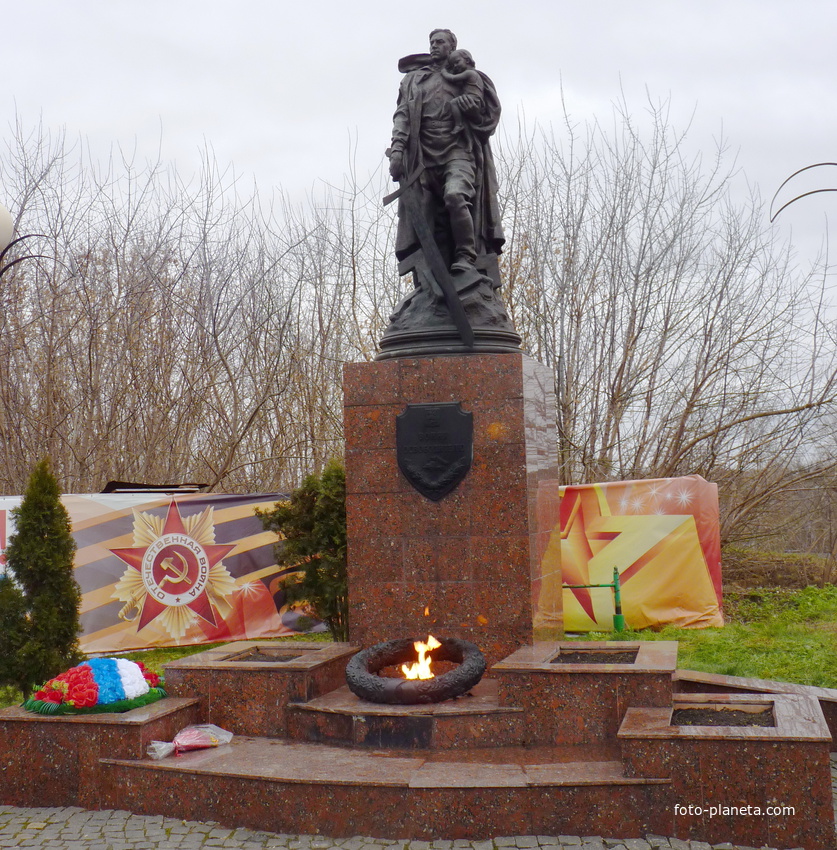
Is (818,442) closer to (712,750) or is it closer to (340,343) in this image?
Result: (340,343)

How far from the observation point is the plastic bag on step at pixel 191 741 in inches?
194

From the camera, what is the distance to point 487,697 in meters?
5.38

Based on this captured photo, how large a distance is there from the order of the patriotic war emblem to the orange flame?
900mm

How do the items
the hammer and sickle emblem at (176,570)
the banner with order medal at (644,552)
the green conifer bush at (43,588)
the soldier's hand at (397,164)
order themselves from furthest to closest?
1. the banner with order medal at (644,552)
2. the hammer and sickle emblem at (176,570)
3. the soldier's hand at (397,164)
4. the green conifer bush at (43,588)

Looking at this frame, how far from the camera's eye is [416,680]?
17.4 ft

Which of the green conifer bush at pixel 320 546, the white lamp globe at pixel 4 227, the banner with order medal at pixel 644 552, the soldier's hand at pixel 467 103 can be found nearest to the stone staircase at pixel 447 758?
the green conifer bush at pixel 320 546

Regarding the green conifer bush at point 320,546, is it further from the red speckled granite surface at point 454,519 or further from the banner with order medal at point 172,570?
the banner with order medal at point 172,570

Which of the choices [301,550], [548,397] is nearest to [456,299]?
[548,397]

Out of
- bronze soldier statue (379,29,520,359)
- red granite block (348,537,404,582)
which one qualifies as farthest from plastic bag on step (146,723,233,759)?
bronze soldier statue (379,29,520,359)

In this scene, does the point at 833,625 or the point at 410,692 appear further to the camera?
the point at 833,625

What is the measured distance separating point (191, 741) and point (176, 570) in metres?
5.05

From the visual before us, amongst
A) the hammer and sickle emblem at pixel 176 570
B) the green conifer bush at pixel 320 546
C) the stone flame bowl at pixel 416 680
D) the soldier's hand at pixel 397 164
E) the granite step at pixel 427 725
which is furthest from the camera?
the hammer and sickle emblem at pixel 176 570

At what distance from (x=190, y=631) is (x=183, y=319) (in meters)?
5.66

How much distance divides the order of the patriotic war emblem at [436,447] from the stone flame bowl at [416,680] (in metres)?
0.98
